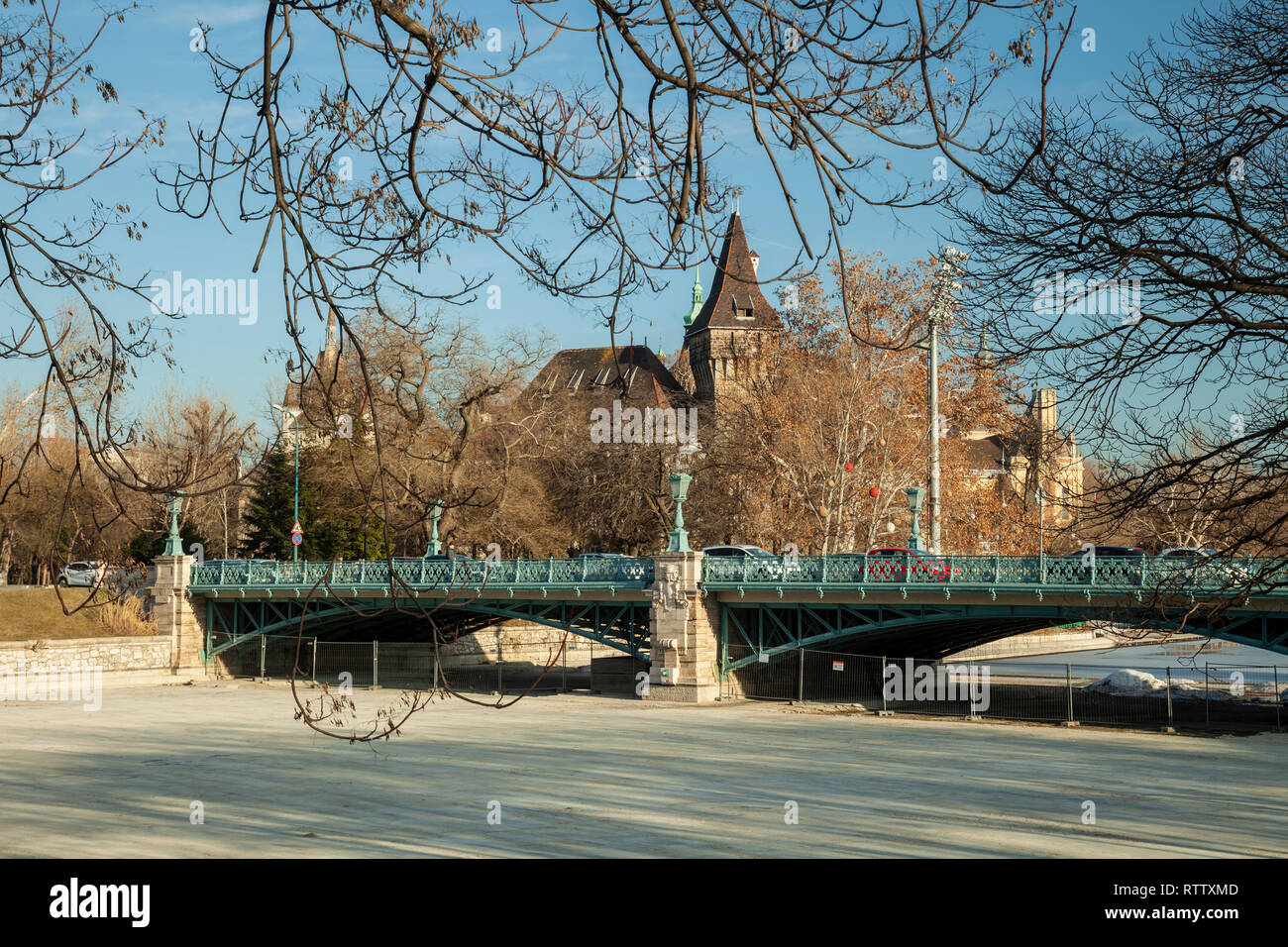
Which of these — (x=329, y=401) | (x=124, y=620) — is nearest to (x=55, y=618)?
(x=124, y=620)

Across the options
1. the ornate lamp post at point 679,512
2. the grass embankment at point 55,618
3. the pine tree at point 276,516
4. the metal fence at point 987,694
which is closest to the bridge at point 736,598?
the ornate lamp post at point 679,512

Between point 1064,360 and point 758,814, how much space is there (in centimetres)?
958

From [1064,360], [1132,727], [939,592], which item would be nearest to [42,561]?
[939,592]

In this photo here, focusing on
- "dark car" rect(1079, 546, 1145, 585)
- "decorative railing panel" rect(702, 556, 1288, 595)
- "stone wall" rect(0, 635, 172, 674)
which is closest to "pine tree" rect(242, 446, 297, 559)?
"stone wall" rect(0, 635, 172, 674)

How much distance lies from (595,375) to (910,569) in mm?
36376

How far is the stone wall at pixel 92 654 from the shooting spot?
42.7 meters

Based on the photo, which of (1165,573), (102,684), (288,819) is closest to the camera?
(288,819)

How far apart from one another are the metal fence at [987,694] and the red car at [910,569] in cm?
350

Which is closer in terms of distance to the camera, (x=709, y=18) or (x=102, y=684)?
(x=709, y=18)

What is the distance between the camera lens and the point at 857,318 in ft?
162

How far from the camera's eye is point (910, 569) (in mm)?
33438

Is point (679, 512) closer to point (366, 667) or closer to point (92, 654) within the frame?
point (366, 667)

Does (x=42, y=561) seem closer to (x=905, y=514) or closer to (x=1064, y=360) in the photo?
(x=905, y=514)

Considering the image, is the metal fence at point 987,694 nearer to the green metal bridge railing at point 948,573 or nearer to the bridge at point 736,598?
the bridge at point 736,598
